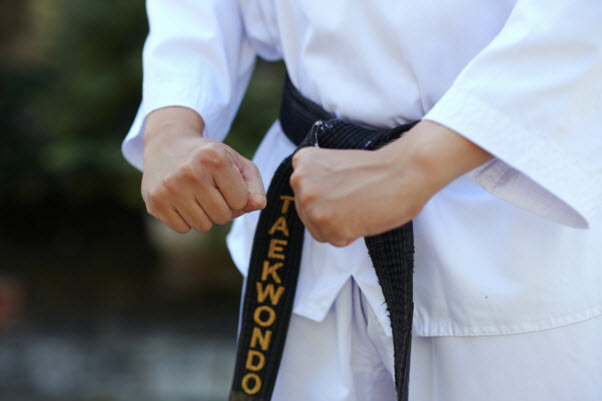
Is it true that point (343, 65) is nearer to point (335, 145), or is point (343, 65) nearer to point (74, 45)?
point (335, 145)

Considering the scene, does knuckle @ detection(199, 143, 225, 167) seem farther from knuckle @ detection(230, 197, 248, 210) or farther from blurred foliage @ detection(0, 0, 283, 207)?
blurred foliage @ detection(0, 0, 283, 207)

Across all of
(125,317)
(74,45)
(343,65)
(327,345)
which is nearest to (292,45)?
(343,65)

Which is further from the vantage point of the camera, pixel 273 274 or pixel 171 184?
pixel 273 274

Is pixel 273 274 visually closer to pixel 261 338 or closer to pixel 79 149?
pixel 261 338

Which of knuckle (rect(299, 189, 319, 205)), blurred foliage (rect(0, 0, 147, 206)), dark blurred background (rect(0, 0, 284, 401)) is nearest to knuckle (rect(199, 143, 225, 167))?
knuckle (rect(299, 189, 319, 205))

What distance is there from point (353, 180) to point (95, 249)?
436 centimetres

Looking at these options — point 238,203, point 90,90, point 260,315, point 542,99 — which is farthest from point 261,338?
point 90,90

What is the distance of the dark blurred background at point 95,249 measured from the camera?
3154 mm

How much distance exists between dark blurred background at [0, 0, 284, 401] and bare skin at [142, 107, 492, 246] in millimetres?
2350

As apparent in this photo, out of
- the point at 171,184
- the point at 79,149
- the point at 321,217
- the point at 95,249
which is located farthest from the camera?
the point at 95,249

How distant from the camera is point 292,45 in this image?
3.18ft

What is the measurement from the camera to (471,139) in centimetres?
69

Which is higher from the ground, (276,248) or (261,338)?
(276,248)

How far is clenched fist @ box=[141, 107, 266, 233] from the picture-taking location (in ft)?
2.47
